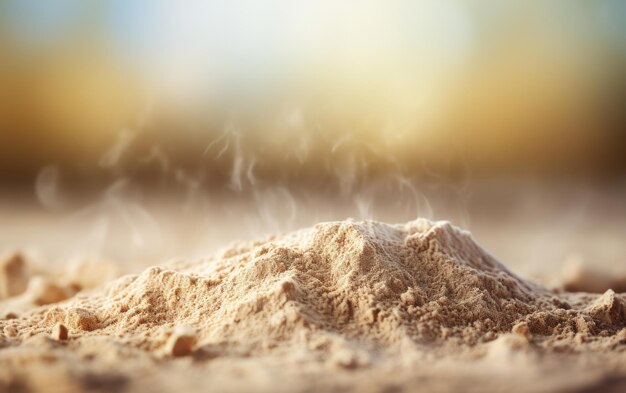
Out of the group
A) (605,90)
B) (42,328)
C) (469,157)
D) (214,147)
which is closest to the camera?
(42,328)

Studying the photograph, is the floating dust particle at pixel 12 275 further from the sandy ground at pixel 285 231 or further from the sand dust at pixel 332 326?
the sand dust at pixel 332 326

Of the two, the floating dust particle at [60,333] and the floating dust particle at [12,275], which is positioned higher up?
the floating dust particle at [12,275]

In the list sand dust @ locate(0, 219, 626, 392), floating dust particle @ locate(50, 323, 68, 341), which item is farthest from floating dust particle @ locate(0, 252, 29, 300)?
floating dust particle @ locate(50, 323, 68, 341)

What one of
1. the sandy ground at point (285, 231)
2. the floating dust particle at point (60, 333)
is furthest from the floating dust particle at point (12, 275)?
the floating dust particle at point (60, 333)

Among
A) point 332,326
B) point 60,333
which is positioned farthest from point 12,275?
point 332,326

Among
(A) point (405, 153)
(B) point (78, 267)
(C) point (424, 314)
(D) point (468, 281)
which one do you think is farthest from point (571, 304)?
(B) point (78, 267)

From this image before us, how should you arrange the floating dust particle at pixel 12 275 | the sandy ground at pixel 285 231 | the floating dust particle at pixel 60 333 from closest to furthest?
the sandy ground at pixel 285 231 → the floating dust particle at pixel 60 333 → the floating dust particle at pixel 12 275

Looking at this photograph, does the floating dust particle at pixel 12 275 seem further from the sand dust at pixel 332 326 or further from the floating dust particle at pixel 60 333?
the floating dust particle at pixel 60 333

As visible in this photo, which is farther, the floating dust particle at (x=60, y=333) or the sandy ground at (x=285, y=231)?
the floating dust particle at (x=60, y=333)

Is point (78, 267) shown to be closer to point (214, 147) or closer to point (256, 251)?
point (214, 147)

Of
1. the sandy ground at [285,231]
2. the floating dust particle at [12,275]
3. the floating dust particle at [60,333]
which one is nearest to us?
the sandy ground at [285,231]
